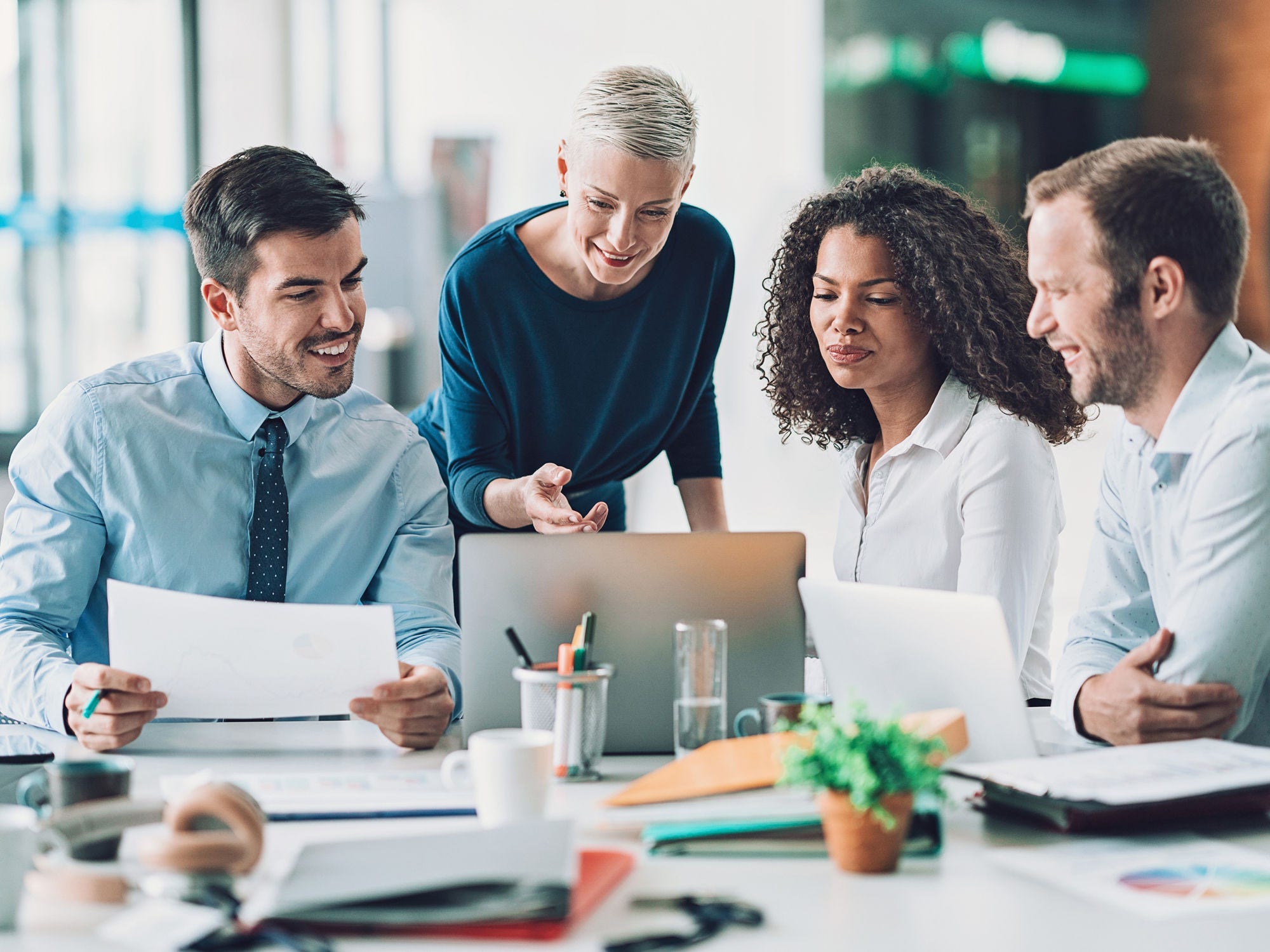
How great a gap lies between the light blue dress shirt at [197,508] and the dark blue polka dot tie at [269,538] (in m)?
0.02

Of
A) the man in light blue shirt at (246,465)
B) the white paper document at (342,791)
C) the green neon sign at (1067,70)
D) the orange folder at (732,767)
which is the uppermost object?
the green neon sign at (1067,70)

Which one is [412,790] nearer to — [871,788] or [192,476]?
[871,788]

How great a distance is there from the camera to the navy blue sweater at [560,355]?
2262 millimetres

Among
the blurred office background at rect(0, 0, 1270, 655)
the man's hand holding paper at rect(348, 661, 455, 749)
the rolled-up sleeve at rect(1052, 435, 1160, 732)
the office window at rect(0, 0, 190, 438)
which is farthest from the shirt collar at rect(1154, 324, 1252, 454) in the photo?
the office window at rect(0, 0, 190, 438)

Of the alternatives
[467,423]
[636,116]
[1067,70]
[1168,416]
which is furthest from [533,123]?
[1168,416]

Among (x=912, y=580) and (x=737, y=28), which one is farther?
(x=737, y=28)

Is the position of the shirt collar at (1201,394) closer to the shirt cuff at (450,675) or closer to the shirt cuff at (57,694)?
the shirt cuff at (450,675)

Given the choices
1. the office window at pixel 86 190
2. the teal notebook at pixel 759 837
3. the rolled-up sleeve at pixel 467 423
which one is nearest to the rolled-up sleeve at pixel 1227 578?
the teal notebook at pixel 759 837

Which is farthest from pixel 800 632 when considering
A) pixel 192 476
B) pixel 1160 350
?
pixel 192 476

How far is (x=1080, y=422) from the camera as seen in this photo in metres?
2.09

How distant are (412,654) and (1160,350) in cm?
105

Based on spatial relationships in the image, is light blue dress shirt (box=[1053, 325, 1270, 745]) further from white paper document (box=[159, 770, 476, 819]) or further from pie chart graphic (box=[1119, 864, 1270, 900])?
white paper document (box=[159, 770, 476, 819])

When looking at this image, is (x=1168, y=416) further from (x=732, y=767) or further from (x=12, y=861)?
(x=12, y=861)

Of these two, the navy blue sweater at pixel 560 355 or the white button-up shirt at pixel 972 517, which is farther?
the navy blue sweater at pixel 560 355
